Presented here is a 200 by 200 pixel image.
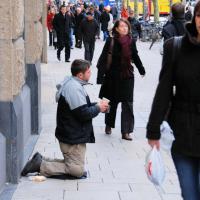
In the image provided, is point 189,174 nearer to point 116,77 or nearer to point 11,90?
point 11,90

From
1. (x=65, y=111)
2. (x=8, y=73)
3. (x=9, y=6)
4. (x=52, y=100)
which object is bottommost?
(x=52, y=100)

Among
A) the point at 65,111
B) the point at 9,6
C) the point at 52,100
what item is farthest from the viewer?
the point at 52,100

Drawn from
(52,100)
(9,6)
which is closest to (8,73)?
(9,6)

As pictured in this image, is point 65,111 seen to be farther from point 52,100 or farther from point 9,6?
point 52,100

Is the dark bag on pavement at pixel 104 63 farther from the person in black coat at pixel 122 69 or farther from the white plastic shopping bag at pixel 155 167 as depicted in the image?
the white plastic shopping bag at pixel 155 167

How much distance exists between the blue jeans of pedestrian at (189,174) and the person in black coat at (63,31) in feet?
58.2

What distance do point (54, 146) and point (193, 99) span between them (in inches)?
198

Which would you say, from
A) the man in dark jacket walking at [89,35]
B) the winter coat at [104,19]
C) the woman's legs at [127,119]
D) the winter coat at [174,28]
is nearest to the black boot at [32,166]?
the woman's legs at [127,119]

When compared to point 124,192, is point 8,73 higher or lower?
higher

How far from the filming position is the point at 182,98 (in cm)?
417

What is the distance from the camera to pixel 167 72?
4.18 metres

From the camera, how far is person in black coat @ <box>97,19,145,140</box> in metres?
9.62

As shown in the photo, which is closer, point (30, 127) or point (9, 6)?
point (9, 6)

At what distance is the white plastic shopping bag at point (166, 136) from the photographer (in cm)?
419
